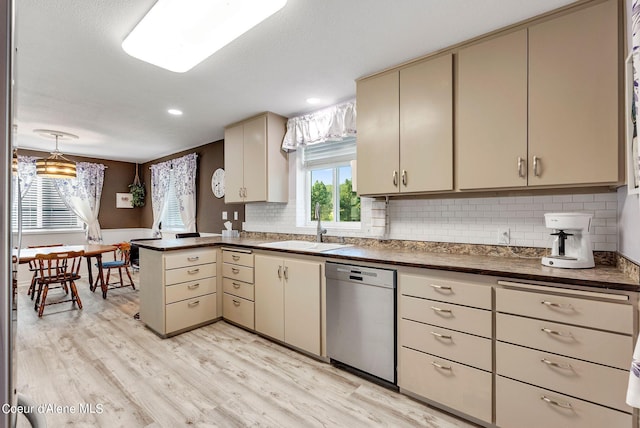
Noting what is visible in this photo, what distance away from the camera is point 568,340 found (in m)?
1.39

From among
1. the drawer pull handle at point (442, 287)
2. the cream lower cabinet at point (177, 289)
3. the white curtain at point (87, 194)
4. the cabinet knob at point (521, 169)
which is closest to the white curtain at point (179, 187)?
the white curtain at point (87, 194)

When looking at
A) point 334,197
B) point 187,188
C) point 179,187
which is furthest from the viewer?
point 179,187

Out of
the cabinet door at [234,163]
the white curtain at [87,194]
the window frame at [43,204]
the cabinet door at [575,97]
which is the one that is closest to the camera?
the cabinet door at [575,97]

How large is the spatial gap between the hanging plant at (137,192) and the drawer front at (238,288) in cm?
425

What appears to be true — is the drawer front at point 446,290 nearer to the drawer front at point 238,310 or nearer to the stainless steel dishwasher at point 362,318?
the stainless steel dishwasher at point 362,318

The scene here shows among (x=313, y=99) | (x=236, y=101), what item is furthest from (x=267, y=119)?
(x=313, y=99)

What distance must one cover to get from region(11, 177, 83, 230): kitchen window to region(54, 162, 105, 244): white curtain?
0.13 m

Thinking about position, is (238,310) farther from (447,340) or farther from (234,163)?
(447,340)

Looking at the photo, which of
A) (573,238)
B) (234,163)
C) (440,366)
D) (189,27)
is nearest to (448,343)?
(440,366)

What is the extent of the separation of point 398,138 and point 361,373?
1.75m

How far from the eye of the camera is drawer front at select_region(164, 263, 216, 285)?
284 centimetres

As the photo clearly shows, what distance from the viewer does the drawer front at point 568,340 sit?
4.23 feet

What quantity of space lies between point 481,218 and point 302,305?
153 cm

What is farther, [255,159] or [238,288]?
[255,159]
